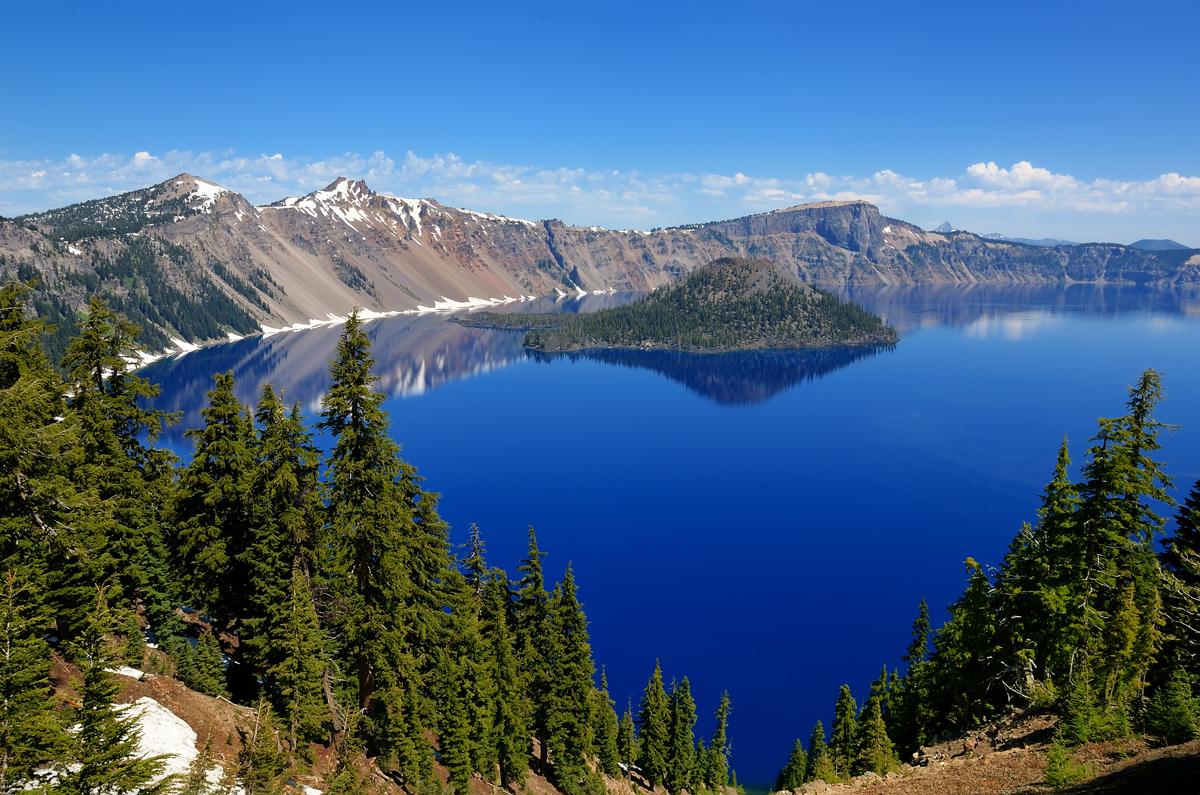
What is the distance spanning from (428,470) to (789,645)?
81.4 m

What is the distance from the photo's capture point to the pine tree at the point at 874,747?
125 ft

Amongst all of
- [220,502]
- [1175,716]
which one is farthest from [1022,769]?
[220,502]

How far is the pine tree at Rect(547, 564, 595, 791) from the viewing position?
4391 cm

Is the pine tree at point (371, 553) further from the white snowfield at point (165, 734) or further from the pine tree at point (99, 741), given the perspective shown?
the pine tree at point (99, 741)

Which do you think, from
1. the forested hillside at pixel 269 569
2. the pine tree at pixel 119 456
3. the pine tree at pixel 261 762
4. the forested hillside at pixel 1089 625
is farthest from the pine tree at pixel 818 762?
the pine tree at pixel 119 456

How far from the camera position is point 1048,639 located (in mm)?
33094

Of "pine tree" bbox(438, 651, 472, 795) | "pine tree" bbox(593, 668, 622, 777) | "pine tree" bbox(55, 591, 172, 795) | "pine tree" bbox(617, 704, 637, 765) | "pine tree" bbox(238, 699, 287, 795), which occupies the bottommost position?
"pine tree" bbox(617, 704, 637, 765)

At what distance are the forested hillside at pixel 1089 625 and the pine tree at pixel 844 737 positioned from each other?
6.66 m

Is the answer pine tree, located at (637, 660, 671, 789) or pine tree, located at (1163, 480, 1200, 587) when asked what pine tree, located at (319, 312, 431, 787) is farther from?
pine tree, located at (1163, 480, 1200, 587)

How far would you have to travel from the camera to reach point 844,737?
4988 cm

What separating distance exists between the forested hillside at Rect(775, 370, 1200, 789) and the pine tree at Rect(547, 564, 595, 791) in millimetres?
14747

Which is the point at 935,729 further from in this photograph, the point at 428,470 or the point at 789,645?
the point at 428,470

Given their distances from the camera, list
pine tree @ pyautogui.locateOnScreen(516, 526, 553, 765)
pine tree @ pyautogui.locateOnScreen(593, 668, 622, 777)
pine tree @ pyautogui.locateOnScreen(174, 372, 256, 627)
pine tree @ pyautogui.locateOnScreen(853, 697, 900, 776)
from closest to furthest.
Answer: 1. pine tree @ pyautogui.locateOnScreen(174, 372, 256, 627)
2. pine tree @ pyautogui.locateOnScreen(853, 697, 900, 776)
3. pine tree @ pyautogui.locateOnScreen(516, 526, 553, 765)
4. pine tree @ pyautogui.locateOnScreen(593, 668, 622, 777)

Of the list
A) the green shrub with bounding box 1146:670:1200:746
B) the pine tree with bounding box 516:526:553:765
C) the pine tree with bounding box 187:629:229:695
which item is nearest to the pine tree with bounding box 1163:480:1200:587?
the green shrub with bounding box 1146:670:1200:746
